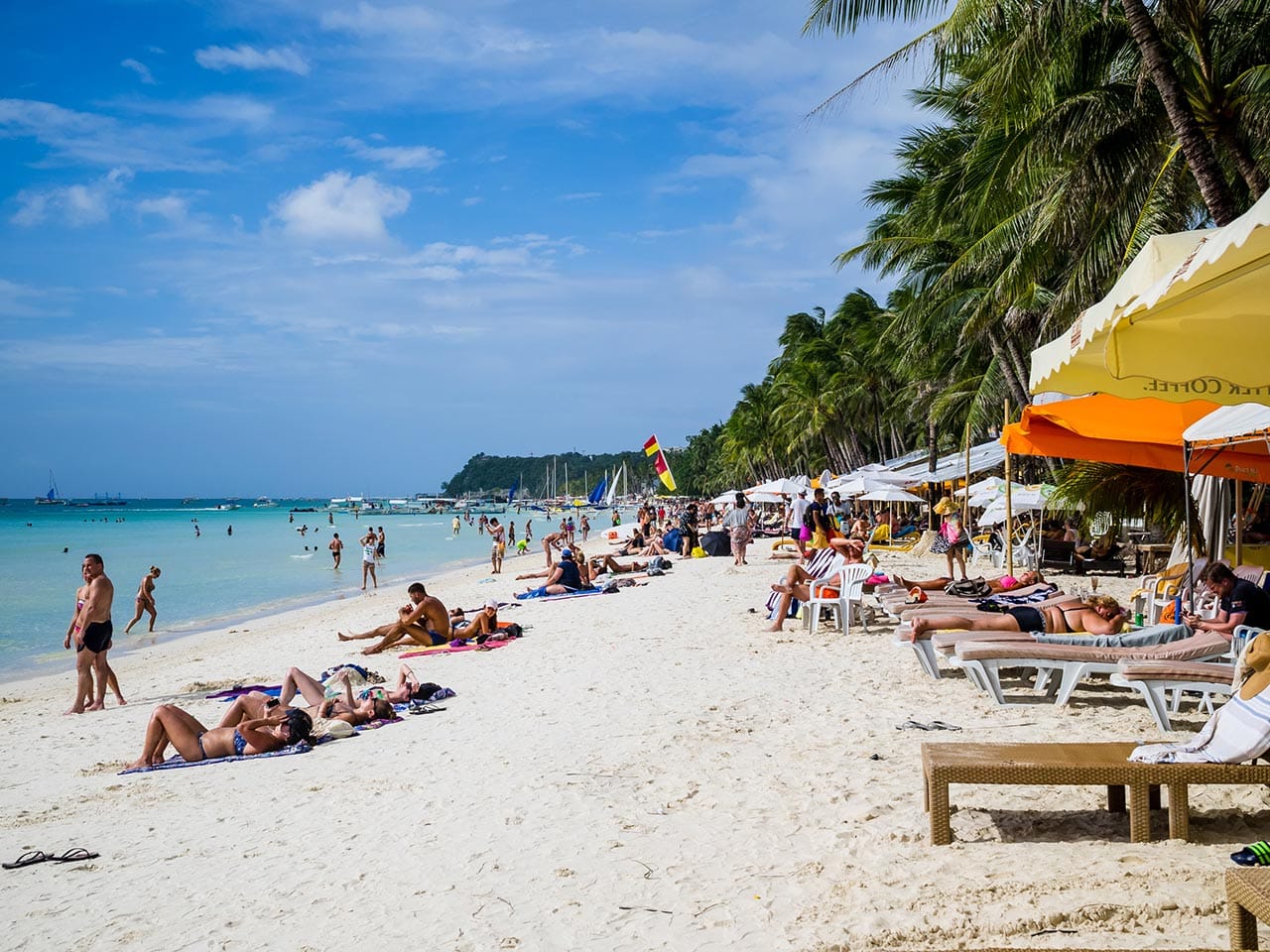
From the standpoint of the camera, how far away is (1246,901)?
2.25 m

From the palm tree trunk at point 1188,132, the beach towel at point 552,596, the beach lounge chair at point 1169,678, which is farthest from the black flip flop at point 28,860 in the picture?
the beach towel at point 552,596

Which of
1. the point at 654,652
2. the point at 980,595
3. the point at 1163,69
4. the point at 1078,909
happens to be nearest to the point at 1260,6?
the point at 1163,69

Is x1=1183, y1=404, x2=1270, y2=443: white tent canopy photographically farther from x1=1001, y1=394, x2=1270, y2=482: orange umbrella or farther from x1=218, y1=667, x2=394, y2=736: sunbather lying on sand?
x1=218, y1=667, x2=394, y2=736: sunbather lying on sand

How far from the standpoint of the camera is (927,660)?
22.9 ft

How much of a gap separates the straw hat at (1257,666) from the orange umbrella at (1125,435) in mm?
3271

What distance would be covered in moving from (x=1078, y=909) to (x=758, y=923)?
3.41 feet

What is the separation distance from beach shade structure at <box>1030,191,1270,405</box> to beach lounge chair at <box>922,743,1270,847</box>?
1.46 m

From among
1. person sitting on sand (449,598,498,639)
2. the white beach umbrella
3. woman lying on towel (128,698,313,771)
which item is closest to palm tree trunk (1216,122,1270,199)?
person sitting on sand (449,598,498,639)

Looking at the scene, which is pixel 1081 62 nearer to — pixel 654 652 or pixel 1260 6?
pixel 1260 6

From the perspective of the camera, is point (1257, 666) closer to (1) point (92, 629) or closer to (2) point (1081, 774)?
(2) point (1081, 774)

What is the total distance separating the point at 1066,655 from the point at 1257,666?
1964 mm

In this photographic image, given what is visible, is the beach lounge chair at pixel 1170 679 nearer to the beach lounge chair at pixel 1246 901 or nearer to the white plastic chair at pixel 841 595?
the beach lounge chair at pixel 1246 901

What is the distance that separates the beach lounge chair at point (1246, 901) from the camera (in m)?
2.19

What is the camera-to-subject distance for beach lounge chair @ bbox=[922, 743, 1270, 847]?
350 centimetres
